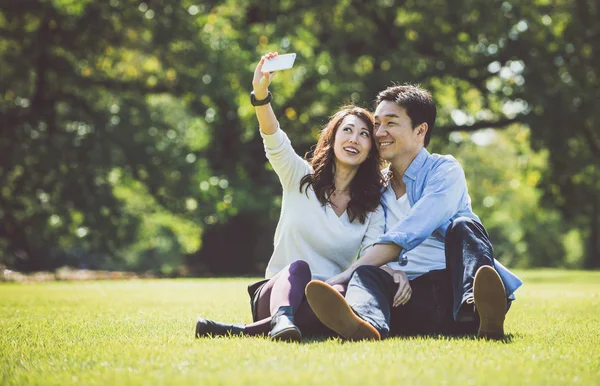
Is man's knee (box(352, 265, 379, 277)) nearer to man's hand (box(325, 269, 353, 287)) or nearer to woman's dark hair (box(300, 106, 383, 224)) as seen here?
man's hand (box(325, 269, 353, 287))

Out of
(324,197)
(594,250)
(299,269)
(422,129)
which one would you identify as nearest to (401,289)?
(299,269)

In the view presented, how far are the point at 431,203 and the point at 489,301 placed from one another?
0.78 metres

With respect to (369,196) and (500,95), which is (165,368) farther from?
(500,95)

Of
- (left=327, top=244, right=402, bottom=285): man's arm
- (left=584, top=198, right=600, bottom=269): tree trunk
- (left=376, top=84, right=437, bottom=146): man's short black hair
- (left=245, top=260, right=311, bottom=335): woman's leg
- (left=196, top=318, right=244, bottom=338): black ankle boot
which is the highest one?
(left=376, top=84, right=437, bottom=146): man's short black hair

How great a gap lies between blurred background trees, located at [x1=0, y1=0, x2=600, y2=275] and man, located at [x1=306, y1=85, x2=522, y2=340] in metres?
12.9

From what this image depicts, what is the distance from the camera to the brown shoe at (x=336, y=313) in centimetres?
379

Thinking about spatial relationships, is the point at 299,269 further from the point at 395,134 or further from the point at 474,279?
the point at 395,134

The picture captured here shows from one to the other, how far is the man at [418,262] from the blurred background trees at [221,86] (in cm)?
1289

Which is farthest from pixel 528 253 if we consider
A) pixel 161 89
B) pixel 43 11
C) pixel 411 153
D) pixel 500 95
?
pixel 411 153

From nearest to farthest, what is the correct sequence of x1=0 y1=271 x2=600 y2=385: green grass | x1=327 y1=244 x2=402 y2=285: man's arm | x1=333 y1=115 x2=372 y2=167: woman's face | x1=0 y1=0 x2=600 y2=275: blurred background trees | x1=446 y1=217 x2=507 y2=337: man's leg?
x1=0 y1=271 x2=600 y2=385: green grass → x1=446 y1=217 x2=507 y2=337: man's leg → x1=327 y1=244 x2=402 y2=285: man's arm → x1=333 y1=115 x2=372 y2=167: woman's face → x1=0 y1=0 x2=600 y2=275: blurred background trees

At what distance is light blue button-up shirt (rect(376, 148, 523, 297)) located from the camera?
4465 mm

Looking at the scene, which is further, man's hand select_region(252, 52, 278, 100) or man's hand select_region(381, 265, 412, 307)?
man's hand select_region(252, 52, 278, 100)

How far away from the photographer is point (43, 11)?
17.7 m

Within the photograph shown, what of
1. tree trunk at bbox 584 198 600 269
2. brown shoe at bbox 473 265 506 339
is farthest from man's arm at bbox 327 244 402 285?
tree trunk at bbox 584 198 600 269
